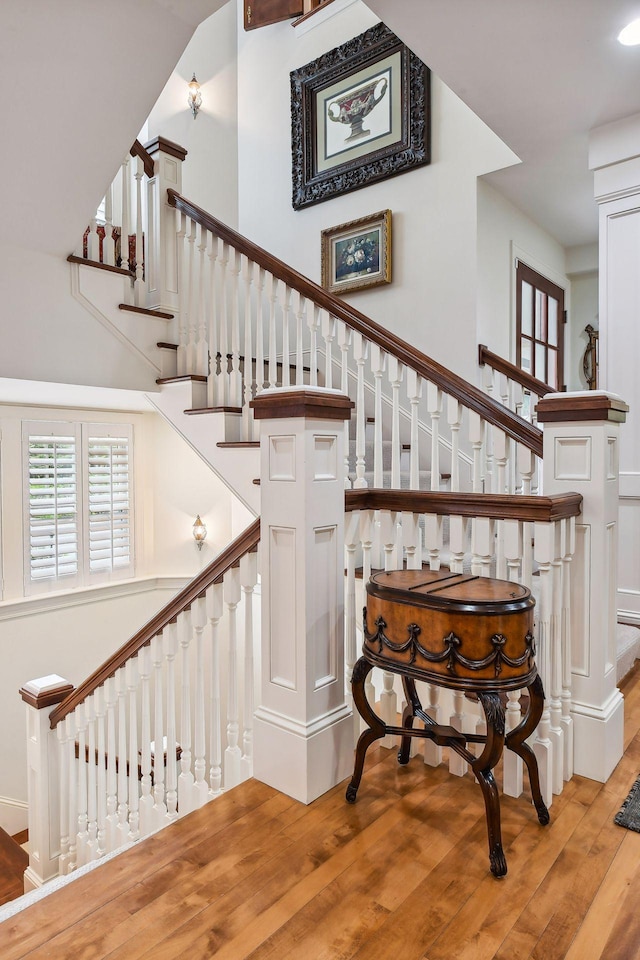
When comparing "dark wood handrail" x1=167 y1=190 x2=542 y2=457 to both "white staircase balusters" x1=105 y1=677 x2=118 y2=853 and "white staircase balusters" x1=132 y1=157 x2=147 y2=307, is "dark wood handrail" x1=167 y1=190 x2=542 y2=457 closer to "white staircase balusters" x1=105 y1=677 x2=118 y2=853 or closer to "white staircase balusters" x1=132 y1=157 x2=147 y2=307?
"white staircase balusters" x1=132 y1=157 x2=147 y2=307

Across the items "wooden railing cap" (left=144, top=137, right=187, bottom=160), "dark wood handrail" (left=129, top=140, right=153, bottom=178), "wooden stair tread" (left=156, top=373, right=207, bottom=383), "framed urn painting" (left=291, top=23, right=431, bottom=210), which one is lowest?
"wooden stair tread" (left=156, top=373, right=207, bottom=383)

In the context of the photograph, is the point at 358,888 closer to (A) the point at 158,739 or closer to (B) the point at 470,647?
(B) the point at 470,647

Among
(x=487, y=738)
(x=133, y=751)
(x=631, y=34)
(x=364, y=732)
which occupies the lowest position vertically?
(x=133, y=751)

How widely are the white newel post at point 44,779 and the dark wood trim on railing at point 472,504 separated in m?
1.90

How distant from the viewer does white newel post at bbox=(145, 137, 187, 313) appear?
3.42 metres

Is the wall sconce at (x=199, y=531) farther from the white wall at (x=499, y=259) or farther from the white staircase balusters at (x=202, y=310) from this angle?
the white wall at (x=499, y=259)

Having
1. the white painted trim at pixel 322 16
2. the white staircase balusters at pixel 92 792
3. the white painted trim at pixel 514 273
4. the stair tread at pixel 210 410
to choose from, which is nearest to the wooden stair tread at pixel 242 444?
the stair tread at pixel 210 410

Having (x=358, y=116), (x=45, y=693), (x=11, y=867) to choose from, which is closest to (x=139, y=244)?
(x=358, y=116)

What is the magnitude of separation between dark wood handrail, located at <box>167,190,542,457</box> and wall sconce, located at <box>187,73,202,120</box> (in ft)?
7.82

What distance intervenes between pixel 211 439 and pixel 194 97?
373cm

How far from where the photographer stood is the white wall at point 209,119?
204 inches

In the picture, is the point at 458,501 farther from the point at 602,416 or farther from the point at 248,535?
the point at 248,535

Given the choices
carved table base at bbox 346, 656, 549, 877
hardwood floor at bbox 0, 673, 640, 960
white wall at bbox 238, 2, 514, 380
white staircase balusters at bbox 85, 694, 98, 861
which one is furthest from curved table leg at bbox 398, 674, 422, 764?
white wall at bbox 238, 2, 514, 380

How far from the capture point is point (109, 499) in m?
5.32
